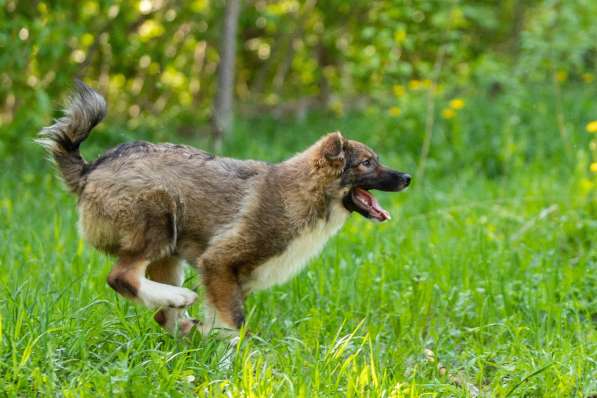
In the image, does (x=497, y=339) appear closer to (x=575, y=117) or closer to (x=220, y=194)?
(x=220, y=194)

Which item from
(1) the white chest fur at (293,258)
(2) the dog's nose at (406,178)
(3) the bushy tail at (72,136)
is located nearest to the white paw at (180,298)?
(1) the white chest fur at (293,258)

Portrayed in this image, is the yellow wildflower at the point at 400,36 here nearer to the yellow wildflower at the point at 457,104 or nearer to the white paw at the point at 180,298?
the yellow wildflower at the point at 457,104

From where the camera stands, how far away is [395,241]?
22.4 feet

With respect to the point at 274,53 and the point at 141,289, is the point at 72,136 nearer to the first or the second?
the point at 141,289

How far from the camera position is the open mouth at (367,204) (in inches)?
205

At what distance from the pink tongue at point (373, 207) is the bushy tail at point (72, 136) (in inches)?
63.7

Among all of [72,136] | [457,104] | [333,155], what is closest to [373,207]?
[333,155]

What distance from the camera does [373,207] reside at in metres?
5.26

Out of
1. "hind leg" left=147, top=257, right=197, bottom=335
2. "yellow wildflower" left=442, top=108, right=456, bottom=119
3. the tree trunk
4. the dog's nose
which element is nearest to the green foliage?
"yellow wildflower" left=442, top=108, right=456, bottom=119

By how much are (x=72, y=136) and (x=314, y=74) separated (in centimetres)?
900

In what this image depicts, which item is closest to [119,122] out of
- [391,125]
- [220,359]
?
[391,125]

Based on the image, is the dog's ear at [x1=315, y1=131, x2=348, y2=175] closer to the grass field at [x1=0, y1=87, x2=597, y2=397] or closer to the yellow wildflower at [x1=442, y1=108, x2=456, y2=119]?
the grass field at [x1=0, y1=87, x2=597, y2=397]

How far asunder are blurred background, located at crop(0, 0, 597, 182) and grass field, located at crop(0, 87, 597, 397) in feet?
3.13

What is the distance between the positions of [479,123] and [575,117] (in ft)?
4.37
